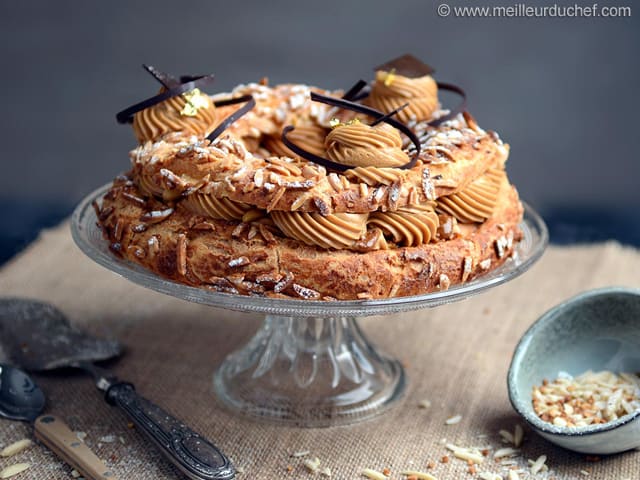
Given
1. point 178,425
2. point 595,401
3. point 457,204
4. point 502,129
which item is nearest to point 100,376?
point 178,425

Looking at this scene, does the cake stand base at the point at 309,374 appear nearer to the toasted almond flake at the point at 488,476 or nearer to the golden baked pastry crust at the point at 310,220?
the toasted almond flake at the point at 488,476

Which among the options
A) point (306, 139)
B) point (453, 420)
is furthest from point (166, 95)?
point (453, 420)

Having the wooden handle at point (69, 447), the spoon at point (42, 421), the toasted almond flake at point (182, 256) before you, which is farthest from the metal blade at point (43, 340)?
the toasted almond flake at point (182, 256)

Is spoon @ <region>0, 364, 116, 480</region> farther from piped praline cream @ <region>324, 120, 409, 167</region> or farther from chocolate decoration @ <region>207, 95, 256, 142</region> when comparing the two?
piped praline cream @ <region>324, 120, 409, 167</region>

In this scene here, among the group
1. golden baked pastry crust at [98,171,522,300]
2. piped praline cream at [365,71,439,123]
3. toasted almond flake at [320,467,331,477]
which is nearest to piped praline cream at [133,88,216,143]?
golden baked pastry crust at [98,171,522,300]

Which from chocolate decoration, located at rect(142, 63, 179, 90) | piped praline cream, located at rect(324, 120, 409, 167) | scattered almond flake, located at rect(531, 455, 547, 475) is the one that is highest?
chocolate decoration, located at rect(142, 63, 179, 90)

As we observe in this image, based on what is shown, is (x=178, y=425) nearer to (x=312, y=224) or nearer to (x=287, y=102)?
(x=312, y=224)

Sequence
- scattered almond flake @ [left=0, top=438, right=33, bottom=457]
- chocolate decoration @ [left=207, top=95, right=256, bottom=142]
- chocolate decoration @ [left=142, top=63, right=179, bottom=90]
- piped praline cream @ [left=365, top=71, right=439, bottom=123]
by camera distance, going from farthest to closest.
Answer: piped praline cream @ [left=365, top=71, right=439, bottom=123] → chocolate decoration @ [left=142, top=63, right=179, bottom=90] → chocolate decoration @ [left=207, top=95, right=256, bottom=142] → scattered almond flake @ [left=0, top=438, right=33, bottom=457]
